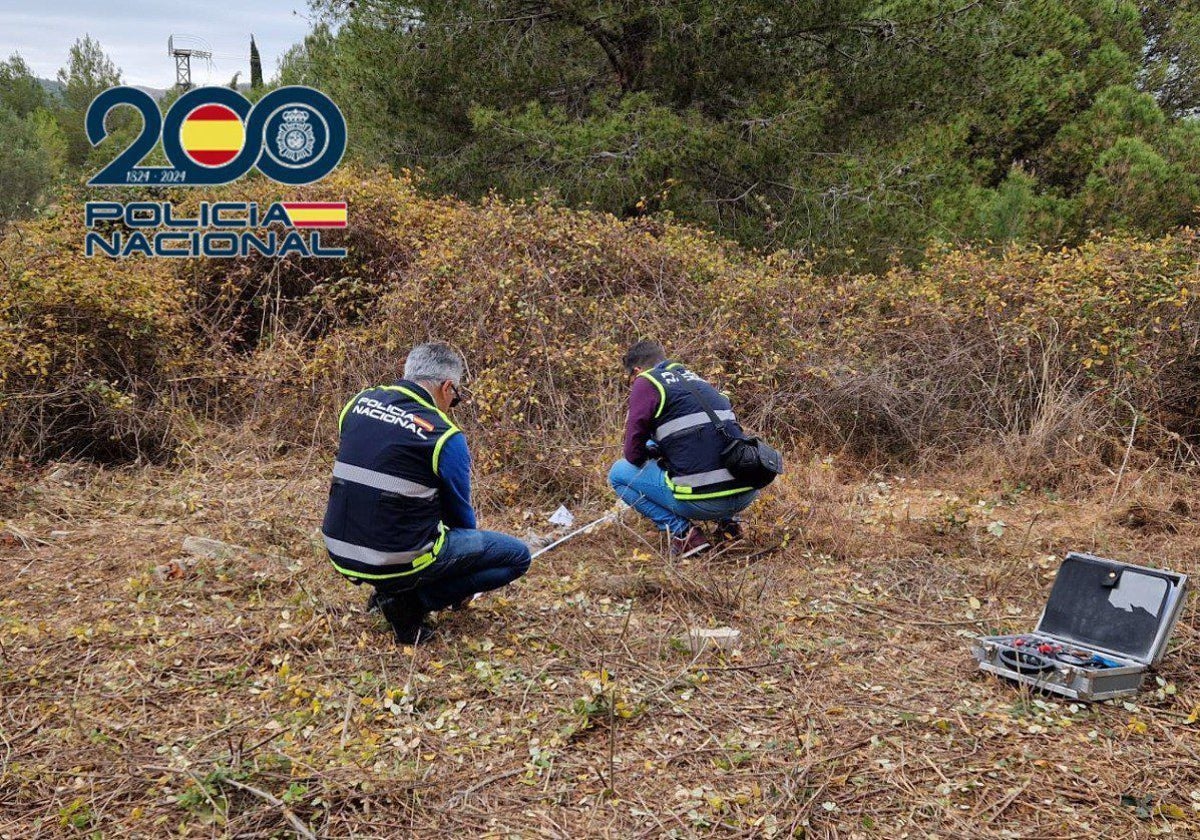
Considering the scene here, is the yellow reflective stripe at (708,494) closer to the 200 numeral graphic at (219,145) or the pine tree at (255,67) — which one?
the 200 numeral graphic at (219,145)

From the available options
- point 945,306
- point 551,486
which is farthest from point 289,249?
point 945,306

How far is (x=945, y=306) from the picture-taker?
7504mm

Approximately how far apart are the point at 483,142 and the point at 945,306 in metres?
5.24

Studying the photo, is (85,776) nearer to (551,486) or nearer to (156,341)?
(551,486)

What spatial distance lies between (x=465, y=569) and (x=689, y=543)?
60.5 inches

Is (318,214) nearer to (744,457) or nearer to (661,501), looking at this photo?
(661,501)

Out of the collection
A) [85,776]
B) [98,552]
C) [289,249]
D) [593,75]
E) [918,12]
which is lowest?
[98,552]

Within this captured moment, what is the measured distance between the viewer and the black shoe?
12.3 feet

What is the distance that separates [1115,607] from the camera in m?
3.80

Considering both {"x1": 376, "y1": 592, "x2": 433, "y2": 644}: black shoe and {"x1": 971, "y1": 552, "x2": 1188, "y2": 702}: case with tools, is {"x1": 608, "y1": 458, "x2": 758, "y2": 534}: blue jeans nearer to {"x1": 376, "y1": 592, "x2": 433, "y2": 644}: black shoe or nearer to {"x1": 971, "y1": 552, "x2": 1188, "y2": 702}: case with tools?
{"x1": 971, "y1": 552, "x2": 1188, "y2": 702}: case with tools

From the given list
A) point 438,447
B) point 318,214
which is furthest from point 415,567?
point 318,214

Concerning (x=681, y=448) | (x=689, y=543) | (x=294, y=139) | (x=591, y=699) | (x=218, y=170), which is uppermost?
(x=294, y=139)

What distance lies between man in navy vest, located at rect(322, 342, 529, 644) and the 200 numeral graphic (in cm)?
597

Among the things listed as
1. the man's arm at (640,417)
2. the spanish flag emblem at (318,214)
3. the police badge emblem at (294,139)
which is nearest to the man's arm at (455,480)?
the man's arm at (640,417)
